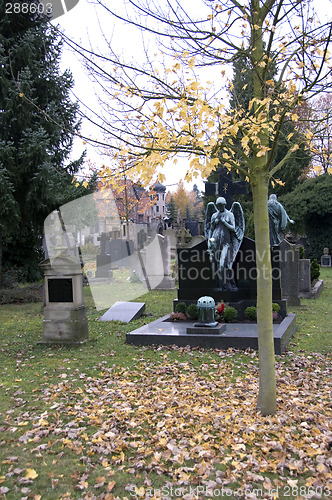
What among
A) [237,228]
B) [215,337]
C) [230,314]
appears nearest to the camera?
[215,337]

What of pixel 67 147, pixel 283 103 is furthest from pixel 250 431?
pixel 67 147

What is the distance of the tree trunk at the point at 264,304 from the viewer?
5145 mm

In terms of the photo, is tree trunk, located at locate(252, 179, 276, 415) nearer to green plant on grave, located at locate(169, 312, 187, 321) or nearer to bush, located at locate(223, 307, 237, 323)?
bush, located at locate(223, 307, 237, 323)

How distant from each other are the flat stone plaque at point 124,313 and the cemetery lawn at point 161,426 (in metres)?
3.27

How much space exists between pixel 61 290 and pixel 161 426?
16.3ft

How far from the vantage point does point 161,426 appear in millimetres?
5043

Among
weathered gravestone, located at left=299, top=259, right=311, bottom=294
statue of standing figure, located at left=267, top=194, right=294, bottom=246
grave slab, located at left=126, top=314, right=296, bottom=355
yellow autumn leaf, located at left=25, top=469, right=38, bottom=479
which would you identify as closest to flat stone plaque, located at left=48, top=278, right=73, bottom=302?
grave slab, located at left=126, top=314, right=296, bottom=355

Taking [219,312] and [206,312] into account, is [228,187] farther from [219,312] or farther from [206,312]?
[206,312]

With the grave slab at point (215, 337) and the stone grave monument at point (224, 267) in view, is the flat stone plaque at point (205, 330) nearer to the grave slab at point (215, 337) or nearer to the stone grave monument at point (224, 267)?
the grave slab at point (215, 337)

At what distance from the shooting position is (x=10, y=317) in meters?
12.9

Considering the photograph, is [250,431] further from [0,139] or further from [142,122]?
[0,139]

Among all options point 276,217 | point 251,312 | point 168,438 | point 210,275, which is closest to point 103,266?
point 276,217

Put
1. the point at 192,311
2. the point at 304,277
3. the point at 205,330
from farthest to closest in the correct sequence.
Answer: the point at 304,277, the point at 192,311, the point at 205,330

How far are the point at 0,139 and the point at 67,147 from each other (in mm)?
3368
